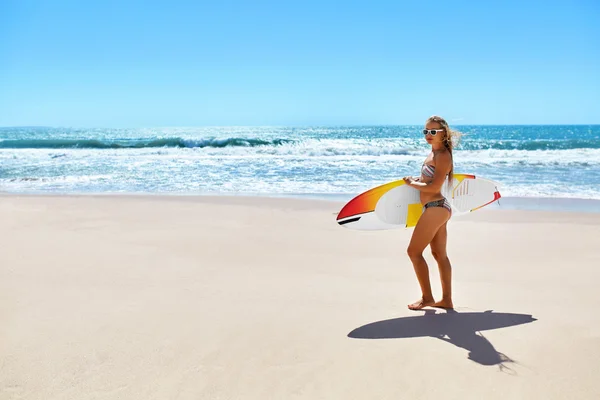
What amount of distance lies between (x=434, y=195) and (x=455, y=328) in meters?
0.92

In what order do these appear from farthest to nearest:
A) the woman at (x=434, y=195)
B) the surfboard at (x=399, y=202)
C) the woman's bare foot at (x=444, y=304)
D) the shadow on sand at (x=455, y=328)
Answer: the surfboard at (x=399, y=202), the woman's bare foot at (x=444, y=304), the woman at (x=434, y=195), the shadow on sand at (x=455, y=328)

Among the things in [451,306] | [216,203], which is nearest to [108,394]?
[451,306]

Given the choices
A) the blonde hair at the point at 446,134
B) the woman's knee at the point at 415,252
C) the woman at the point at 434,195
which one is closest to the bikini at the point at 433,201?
the woman at the point at 434,195

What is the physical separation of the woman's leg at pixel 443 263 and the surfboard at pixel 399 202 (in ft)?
1.29

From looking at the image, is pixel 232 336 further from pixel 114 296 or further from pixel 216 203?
pixel 216 203

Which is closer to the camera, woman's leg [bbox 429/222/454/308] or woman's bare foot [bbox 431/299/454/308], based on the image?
woman's leg [bbox 429/222/454/308]

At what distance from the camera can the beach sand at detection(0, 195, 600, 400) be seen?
2594mm

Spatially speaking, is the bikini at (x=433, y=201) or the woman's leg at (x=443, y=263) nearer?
the bikini at (x=433, y=201)

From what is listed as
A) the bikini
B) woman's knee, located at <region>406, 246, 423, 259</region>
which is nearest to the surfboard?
the bikini

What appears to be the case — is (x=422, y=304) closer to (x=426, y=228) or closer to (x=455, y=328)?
(x=455, y=328)

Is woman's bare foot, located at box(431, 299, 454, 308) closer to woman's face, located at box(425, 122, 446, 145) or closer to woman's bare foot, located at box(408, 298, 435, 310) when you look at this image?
woman's bare foot, located at box(408, 298, 435, 310)

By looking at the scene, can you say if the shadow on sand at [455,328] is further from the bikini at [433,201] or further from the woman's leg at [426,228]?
the bikini at [433,201]

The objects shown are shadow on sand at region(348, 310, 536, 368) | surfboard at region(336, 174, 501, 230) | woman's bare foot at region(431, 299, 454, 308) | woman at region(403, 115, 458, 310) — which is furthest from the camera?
surfboard at region(336, 174, 501, 230)

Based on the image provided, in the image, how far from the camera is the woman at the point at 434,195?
3398 mm
